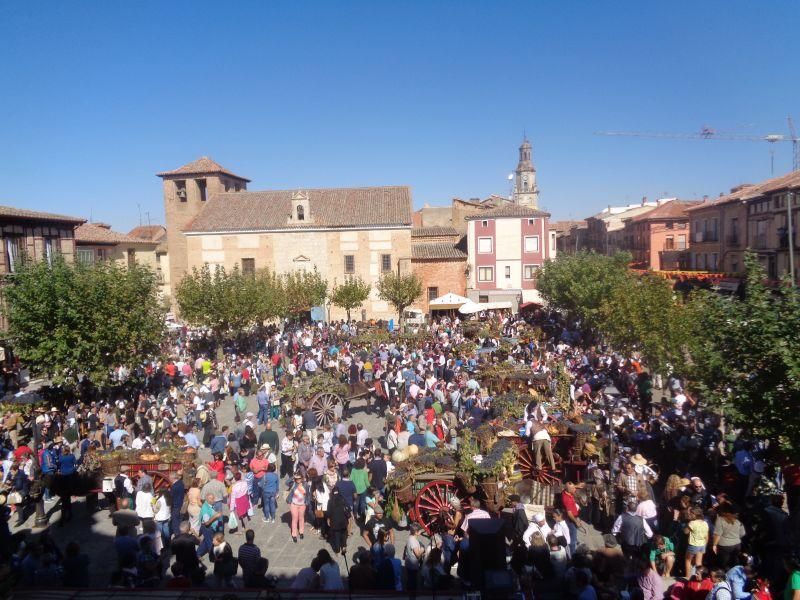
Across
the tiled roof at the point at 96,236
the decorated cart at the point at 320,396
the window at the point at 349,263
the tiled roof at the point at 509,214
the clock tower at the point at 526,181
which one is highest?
the clock tower at the point at 526,181

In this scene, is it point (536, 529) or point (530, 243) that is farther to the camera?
point (530, 243)

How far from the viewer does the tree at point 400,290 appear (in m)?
35.2

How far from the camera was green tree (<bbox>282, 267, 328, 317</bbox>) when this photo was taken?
Answer: 33.3m

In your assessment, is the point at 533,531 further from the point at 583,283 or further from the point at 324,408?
the point at 583,283

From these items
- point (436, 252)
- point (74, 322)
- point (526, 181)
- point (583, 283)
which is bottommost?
point (74, 322)

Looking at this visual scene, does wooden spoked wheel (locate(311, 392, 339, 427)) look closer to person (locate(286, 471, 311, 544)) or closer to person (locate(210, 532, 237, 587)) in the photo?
person (locate(286, 471, 311, 544))

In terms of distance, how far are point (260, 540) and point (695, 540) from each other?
648 centimetres

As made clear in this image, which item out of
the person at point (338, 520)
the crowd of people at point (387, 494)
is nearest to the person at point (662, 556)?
the crowd of people at point (387, 494)

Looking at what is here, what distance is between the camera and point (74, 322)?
16359 millimetres

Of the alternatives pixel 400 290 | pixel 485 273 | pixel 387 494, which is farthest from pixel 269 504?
pixel 485 273

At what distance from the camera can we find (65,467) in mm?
10227

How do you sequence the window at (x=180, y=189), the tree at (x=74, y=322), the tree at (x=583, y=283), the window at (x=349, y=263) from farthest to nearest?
1. the window at (x=180, y=189)
2. the window at (x=349, y=263)
3. the tree at (x=583, y=283)
4. the tree at (x=74, y=322)

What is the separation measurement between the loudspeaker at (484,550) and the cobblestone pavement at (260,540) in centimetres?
321

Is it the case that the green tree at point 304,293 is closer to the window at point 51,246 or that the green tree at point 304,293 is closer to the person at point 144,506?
the window at point 51,246
